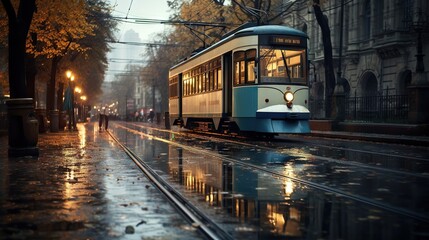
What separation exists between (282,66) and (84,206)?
519 inches

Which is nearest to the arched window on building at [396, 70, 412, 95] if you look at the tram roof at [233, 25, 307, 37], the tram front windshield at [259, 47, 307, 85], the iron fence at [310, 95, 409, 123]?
the iron fence at [310, 95, 409, 123]

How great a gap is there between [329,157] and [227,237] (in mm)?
8729

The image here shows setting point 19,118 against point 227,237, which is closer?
point 227,237

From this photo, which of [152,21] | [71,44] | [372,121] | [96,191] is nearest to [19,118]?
[96,191]

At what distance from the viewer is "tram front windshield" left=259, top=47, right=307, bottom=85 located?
59.6 ft

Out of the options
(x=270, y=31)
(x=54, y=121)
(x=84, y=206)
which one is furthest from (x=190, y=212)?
(x=54, y=121)

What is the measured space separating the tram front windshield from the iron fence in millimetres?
6645

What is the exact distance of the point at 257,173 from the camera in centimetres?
967

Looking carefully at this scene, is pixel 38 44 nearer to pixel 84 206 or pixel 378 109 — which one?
pixel 378 109

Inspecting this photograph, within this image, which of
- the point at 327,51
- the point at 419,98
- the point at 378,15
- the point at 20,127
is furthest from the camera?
the point at 378,15

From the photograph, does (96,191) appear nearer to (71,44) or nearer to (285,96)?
(285,96)

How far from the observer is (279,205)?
21.1 ft

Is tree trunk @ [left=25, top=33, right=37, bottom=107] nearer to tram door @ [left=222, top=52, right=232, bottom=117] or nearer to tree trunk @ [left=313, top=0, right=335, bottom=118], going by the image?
tram door @ [left=222, top=52, right=232, bottom=117]

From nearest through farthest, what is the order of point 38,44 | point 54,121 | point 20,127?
point 20,127 < point 38,44 < point 54,121
